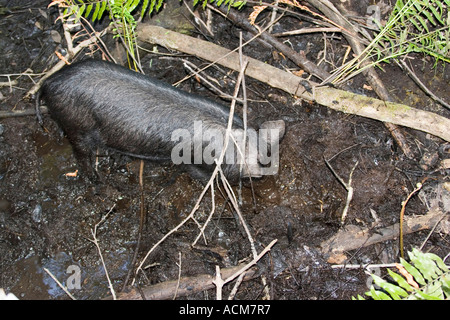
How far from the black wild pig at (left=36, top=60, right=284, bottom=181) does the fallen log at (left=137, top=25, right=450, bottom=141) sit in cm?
68

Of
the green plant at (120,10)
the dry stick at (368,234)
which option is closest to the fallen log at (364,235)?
the dry stick at (368,234)

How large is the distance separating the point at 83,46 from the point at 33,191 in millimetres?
2093

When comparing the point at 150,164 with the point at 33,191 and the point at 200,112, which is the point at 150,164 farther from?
the point at 33,191

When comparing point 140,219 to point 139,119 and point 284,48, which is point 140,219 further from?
point 284,48

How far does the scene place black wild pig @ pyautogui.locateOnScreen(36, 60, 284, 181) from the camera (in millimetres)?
4828

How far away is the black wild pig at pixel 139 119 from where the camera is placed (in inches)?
190

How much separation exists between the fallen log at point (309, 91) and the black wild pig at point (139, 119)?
68 centimetres

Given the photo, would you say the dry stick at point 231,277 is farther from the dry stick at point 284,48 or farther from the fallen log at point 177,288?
the dry stick at point 284,48

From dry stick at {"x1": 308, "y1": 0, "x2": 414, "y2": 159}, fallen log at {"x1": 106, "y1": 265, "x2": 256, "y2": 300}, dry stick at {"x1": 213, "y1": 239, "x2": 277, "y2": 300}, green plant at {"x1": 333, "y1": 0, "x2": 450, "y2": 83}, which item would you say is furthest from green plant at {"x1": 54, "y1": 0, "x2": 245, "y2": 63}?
dry stick at {"x1": 213, "y1": 239, "x2": 277, "y2": 300}

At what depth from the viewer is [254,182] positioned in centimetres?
529

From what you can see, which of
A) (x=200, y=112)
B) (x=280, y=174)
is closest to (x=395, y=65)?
(x=280, y=174)

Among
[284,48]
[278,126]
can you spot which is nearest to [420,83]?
[284,48]
